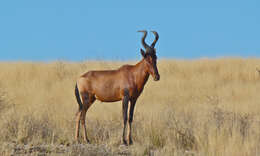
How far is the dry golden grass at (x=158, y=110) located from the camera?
8961 millimetres

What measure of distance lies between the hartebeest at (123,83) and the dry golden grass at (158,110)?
0.73m

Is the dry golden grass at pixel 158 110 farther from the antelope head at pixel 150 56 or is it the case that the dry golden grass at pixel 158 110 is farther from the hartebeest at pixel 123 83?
the antelope head at pixel 150 56

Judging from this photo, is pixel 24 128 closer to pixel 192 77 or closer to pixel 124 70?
pixel 124 70

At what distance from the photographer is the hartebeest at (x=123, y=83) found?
905 cm

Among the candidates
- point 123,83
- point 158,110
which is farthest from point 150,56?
point 158,110

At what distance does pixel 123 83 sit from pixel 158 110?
14.5 ft

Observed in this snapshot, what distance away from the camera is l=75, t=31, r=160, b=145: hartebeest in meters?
9.05

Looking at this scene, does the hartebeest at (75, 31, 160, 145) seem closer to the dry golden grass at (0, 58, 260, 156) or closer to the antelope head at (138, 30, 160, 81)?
the antelope head at (138, 30, 160, 81)

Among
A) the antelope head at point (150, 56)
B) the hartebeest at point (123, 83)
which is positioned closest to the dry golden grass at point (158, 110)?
the hartebeest at point (123, 83)

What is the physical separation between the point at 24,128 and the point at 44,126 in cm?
53

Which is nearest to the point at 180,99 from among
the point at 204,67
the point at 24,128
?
the point at 204,67

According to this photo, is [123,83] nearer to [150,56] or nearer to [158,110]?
[150,56]

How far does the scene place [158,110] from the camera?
44.1 ft

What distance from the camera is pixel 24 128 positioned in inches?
383
